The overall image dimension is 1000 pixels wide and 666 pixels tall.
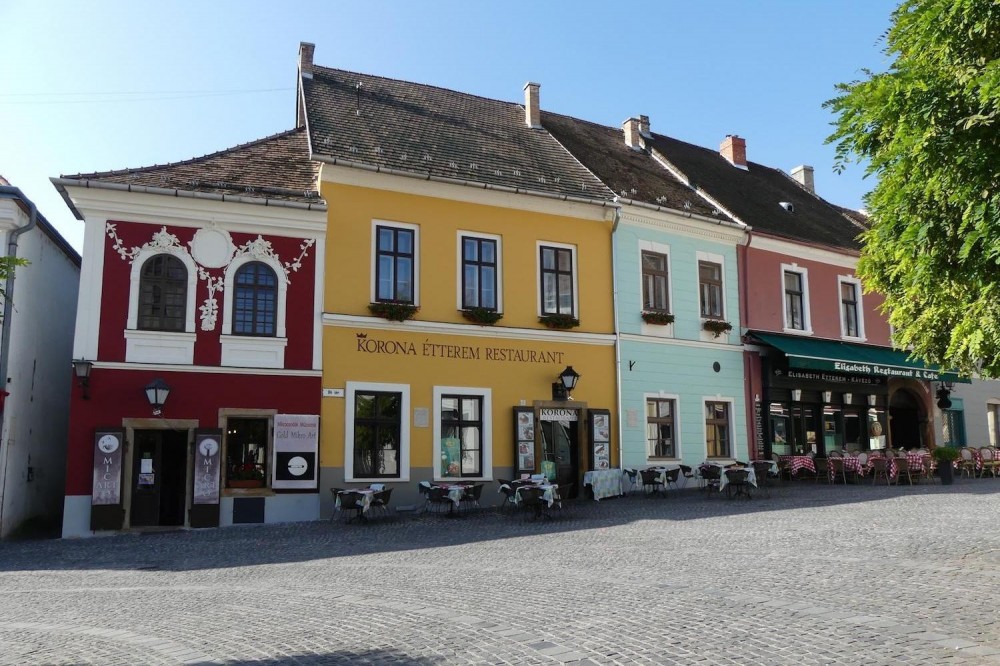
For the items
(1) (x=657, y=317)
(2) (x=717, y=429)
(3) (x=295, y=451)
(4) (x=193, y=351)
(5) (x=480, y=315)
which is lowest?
(3) (x=295, y=451)

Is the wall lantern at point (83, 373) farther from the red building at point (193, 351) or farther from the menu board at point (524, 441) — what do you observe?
the menu board at point (524, 441)

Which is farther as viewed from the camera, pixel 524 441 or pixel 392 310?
pixel 524 441

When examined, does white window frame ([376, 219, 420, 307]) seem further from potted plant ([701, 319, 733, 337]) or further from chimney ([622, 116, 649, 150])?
chimney ([622, 116, 649, 150])

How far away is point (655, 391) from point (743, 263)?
459 centimetres

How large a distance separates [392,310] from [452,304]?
1.50 meters

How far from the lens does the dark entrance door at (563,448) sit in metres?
18.6

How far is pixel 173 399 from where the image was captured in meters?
15.5

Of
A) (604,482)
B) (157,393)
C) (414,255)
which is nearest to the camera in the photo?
(157,393)

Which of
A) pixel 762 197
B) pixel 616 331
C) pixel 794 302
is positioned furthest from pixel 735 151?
pixel 616 331

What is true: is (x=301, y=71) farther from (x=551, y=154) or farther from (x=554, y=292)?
(x=554, y=292)

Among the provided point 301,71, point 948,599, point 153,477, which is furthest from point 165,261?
point 948,599

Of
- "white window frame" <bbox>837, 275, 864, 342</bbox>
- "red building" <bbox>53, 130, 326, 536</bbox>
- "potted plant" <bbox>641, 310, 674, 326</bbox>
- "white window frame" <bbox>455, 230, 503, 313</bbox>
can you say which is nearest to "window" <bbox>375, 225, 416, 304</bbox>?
"white window frame" <bbox>455, 230, 503, 313</bbox>

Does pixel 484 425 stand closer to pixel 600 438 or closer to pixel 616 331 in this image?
pixel 600 438

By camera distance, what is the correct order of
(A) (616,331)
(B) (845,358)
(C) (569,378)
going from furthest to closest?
(B) (845,358) < (A) (616,331) < (C) (569,378)
